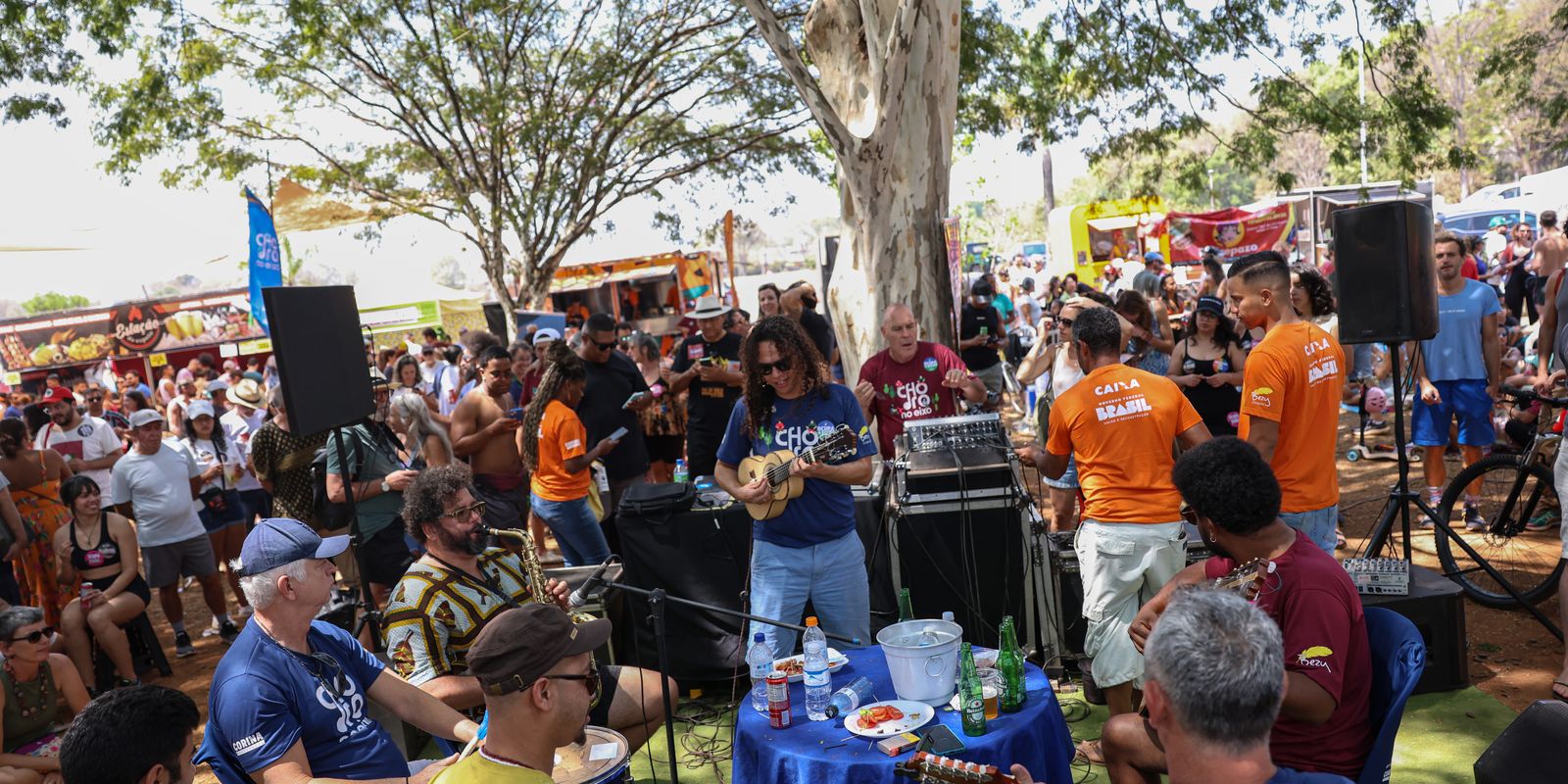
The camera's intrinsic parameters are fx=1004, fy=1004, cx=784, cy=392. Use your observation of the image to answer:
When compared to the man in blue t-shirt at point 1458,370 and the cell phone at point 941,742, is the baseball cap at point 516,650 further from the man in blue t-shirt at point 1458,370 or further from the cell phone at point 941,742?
the man in blue t-shirt at point 1458,370

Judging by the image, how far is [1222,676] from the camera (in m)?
1.98

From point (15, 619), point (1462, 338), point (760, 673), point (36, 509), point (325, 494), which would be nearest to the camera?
point (760, 673)

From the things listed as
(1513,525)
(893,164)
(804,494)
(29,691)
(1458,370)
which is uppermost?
(893,164)

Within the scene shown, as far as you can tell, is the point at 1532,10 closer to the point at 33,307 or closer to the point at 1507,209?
the point at 1507,209

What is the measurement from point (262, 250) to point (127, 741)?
5.74m

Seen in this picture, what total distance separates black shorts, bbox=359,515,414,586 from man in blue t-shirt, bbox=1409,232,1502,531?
667 centimetres

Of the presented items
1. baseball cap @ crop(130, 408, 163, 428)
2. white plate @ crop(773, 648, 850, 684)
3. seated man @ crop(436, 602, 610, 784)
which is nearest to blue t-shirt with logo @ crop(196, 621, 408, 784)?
seated man @ crop(436, 602, 610, 784)

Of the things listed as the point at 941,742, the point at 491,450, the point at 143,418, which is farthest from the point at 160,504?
the point at 941,742

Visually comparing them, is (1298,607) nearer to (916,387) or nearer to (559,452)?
(916,387)

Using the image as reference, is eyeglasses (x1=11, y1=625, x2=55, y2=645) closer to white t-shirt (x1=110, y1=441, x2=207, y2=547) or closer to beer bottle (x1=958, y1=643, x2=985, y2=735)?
white t-shirt (x1=110, y1=441, x2=207, y2=547)

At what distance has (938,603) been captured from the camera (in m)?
5.30

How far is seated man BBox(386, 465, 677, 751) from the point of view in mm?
3672

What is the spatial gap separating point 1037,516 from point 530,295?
1450cm

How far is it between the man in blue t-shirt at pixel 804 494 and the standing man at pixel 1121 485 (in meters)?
0.94
